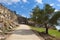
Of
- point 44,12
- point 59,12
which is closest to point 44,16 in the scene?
point 44,12

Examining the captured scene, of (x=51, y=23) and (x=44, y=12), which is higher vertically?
(x=44, y=12)

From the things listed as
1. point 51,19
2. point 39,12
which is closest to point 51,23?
point 51,19

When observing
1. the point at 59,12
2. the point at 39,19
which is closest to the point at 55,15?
the point at 59,12

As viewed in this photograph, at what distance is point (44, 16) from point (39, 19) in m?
1.00

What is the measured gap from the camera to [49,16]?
1110 inches

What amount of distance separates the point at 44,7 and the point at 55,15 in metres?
2.19

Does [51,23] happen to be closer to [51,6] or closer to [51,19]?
[51,19]

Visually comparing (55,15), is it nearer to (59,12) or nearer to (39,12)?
(59,12)

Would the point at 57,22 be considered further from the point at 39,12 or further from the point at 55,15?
the point at 39,12

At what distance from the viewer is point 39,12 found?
28828 mm

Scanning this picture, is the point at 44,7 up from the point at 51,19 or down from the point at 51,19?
up

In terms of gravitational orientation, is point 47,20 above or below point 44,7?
below

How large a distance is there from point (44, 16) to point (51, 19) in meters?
1.16

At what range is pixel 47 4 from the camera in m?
28.2
